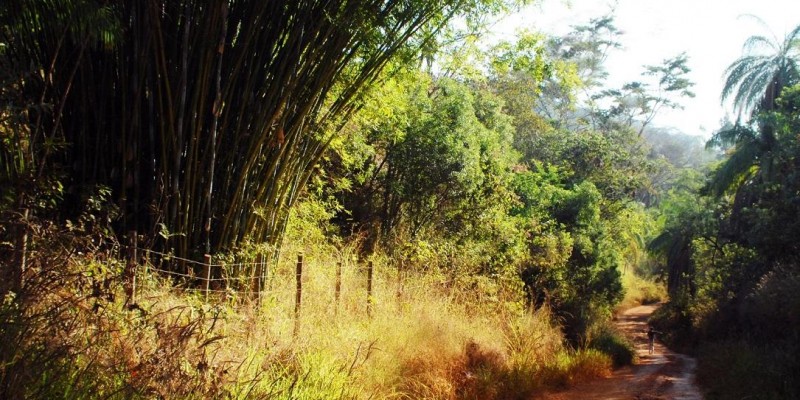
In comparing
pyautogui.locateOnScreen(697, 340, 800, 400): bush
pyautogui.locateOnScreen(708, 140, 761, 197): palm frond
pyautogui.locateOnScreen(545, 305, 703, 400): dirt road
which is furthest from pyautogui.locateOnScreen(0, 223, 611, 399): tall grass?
pyautogui.locateOnScreen(708, 140, 761, 197): palm frond

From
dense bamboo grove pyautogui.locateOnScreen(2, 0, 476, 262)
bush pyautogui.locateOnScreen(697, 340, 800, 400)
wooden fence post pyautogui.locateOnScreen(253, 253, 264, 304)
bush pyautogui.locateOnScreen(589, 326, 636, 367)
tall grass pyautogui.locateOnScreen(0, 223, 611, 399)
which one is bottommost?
bush pyautogui.locateOnScreen(589, 326, 636, 367)

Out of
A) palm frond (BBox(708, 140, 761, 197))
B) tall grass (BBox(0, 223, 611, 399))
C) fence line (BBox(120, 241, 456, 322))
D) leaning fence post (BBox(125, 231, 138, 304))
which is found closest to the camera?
tall grass (BBox(0, 223, 611, 399))

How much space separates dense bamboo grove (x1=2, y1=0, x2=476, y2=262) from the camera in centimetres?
496

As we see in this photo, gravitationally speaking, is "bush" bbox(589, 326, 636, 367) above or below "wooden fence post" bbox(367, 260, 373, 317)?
below

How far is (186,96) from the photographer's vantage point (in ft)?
18.1

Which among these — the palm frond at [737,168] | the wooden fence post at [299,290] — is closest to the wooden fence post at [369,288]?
the wooden fence post at [299,290]

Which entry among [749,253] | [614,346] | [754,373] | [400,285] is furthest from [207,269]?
[749,253]

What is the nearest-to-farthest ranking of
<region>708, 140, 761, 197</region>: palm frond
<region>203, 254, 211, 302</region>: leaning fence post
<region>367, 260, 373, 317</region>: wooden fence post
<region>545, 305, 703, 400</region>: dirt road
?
1. <region>203, 254, 211, 302</region>: leaning fence post
2. <region>367, 260, 373, 317</region>: wooden fence post
3. <region>545, 305, 703, 400</region>: dirt road
4. <region>708, 140, 761, 197</region>: palm frond

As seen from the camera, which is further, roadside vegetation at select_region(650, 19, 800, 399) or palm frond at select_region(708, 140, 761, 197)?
palm frond at select_region(708, 140, 761, 197)

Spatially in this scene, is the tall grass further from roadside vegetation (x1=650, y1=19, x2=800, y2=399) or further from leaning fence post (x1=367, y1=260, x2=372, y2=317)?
roadside vegetation (x1=650, y1=19, x2=800, y2=399)

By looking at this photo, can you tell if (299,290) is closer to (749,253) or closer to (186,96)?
(186,96)

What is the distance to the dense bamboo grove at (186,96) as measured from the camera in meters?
4.96

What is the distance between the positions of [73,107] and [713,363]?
12.5m

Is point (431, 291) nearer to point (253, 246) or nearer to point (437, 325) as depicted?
point (437, 325)
